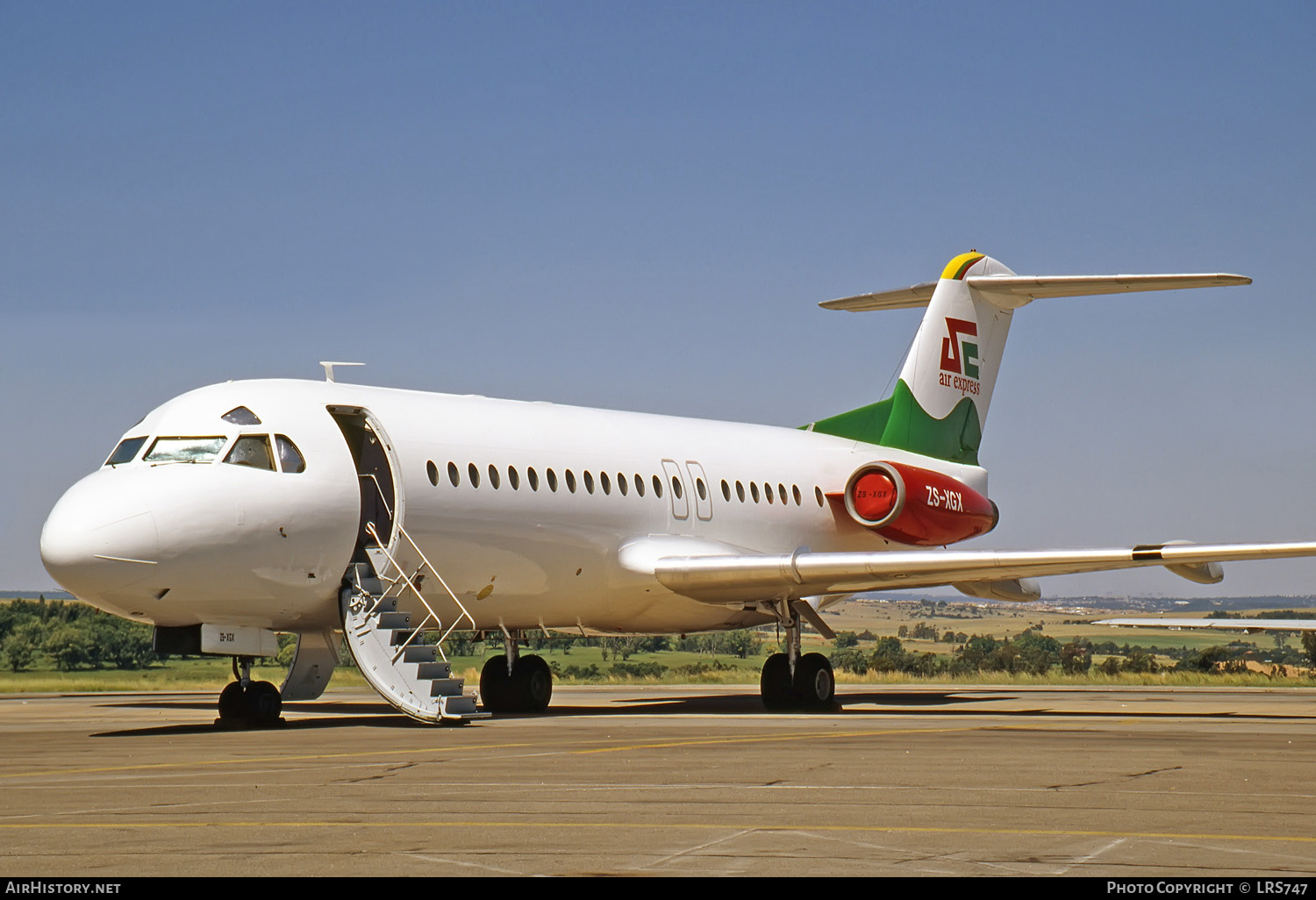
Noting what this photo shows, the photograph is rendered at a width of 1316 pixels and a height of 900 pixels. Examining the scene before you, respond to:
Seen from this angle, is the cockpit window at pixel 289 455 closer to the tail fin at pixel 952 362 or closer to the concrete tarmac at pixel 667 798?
the concrete tarmac at pixel 667 798

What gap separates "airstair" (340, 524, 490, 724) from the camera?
1880cm

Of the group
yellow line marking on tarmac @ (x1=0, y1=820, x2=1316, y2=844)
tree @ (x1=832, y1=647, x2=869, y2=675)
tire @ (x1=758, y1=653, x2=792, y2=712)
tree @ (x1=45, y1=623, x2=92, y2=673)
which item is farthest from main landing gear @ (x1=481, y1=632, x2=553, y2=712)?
tree @ (x1=45, y1=623, x2=92, y2=673)

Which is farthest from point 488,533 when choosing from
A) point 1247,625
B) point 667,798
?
point 1247,625

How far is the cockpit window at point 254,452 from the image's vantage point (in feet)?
61.3

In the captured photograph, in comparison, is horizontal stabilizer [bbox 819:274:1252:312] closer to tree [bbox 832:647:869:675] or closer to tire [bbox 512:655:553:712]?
tire [bbox 512:655:553:712]

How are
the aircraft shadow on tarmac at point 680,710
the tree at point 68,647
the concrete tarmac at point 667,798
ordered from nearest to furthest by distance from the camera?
the concrete tarmac at point 667,798 → the aircraft shadow on tarmac at point 680,710 → the tree at point 68,647

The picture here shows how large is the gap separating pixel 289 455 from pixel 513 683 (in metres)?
6.65

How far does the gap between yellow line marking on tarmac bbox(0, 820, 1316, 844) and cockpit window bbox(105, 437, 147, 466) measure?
10.3m

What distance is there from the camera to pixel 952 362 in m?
31.1

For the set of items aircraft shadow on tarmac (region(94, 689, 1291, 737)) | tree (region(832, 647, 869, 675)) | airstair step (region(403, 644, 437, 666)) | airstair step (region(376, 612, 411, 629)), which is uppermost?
airstair step (region(376, 612, 411, 629))

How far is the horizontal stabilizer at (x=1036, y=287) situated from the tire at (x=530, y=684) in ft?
39.8

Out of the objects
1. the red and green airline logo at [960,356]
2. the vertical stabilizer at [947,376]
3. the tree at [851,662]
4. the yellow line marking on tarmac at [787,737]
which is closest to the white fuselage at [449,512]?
the vertical stabilizer at [947,376]

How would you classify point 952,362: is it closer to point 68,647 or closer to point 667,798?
point 667,798

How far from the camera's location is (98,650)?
4903 cm
